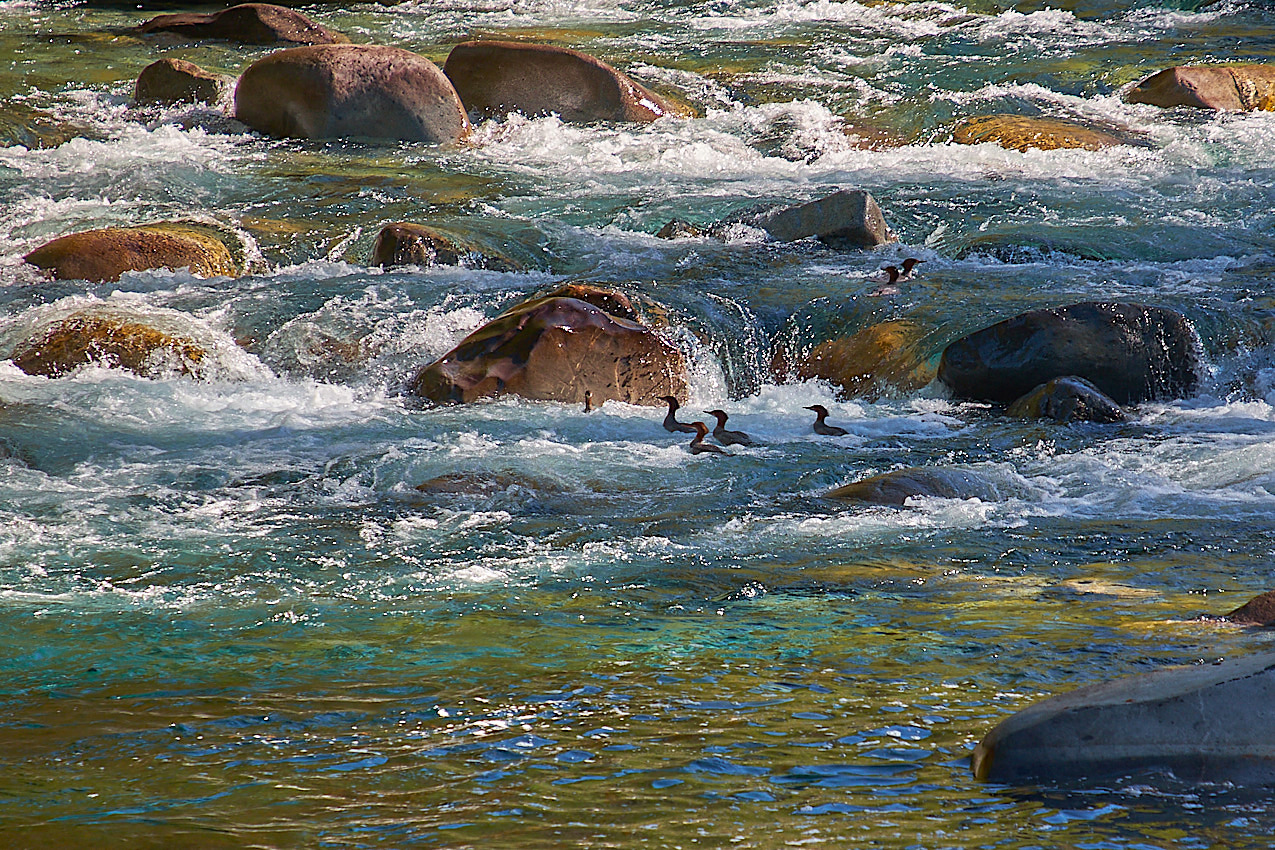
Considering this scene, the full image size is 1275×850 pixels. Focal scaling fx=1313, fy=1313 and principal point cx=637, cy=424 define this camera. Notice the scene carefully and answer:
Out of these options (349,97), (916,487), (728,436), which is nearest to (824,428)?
(728,436)

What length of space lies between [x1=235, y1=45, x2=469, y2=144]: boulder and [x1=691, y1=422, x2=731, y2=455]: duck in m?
8.05

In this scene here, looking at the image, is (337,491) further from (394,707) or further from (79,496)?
(394,707)

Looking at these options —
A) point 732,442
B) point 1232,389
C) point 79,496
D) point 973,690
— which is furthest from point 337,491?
point 1232,389

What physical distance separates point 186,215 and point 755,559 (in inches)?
307

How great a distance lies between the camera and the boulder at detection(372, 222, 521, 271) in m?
9.95

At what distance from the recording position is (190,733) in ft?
9.88

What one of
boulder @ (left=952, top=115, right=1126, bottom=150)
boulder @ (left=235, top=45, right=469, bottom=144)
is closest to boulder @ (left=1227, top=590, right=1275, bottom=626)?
boulder @ (left=952, top=115, right=1126, bottom=150)

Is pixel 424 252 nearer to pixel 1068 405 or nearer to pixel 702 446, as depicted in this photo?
pixel 702 446

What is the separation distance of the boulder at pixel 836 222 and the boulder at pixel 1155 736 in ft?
26.4

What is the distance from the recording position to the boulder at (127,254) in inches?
381

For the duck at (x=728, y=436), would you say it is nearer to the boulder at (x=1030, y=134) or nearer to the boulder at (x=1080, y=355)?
the boulder at (x=1080, y=355)

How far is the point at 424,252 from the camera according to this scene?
32.7ft

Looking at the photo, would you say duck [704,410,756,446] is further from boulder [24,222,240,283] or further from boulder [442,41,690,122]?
boulder [442,41,690,122]

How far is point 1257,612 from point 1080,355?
167 inches
